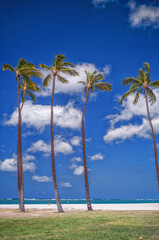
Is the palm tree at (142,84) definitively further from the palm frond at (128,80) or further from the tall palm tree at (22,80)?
the tall palm tree at (22,80)

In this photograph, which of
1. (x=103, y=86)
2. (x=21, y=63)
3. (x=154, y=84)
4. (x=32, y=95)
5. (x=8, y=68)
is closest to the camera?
(x=154, y=84)

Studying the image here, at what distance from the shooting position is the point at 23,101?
29.1 metres

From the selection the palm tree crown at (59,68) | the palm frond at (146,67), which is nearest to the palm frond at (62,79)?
the palm tree crown at (59,68)

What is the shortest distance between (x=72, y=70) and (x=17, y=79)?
6557 millimetres

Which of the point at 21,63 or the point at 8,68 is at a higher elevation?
the point at 21,63

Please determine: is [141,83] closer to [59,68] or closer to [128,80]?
[128,80]

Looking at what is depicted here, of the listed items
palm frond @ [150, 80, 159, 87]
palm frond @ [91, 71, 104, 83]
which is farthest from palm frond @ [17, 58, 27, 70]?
palm frond @ [150, 80, 159, 87]

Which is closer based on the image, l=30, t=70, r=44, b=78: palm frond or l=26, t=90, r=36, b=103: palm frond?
l=30, t=70, r=44, b=78: palm frond

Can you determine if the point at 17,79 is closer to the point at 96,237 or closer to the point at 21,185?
the point at 21,185

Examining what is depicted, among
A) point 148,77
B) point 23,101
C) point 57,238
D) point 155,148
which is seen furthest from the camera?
point 23,101

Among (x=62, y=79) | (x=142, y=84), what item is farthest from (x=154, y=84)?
(x=62, y=79)

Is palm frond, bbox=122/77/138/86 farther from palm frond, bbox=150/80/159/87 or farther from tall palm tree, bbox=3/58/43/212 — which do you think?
tall palm tree, bbox=3/58/43/212

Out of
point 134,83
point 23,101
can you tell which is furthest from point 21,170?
point 134,83

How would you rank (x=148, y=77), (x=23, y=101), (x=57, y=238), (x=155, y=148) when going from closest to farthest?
(x=57, y=238), (x=155, y=148), (x=148, y=77), (x=23, y=101)
